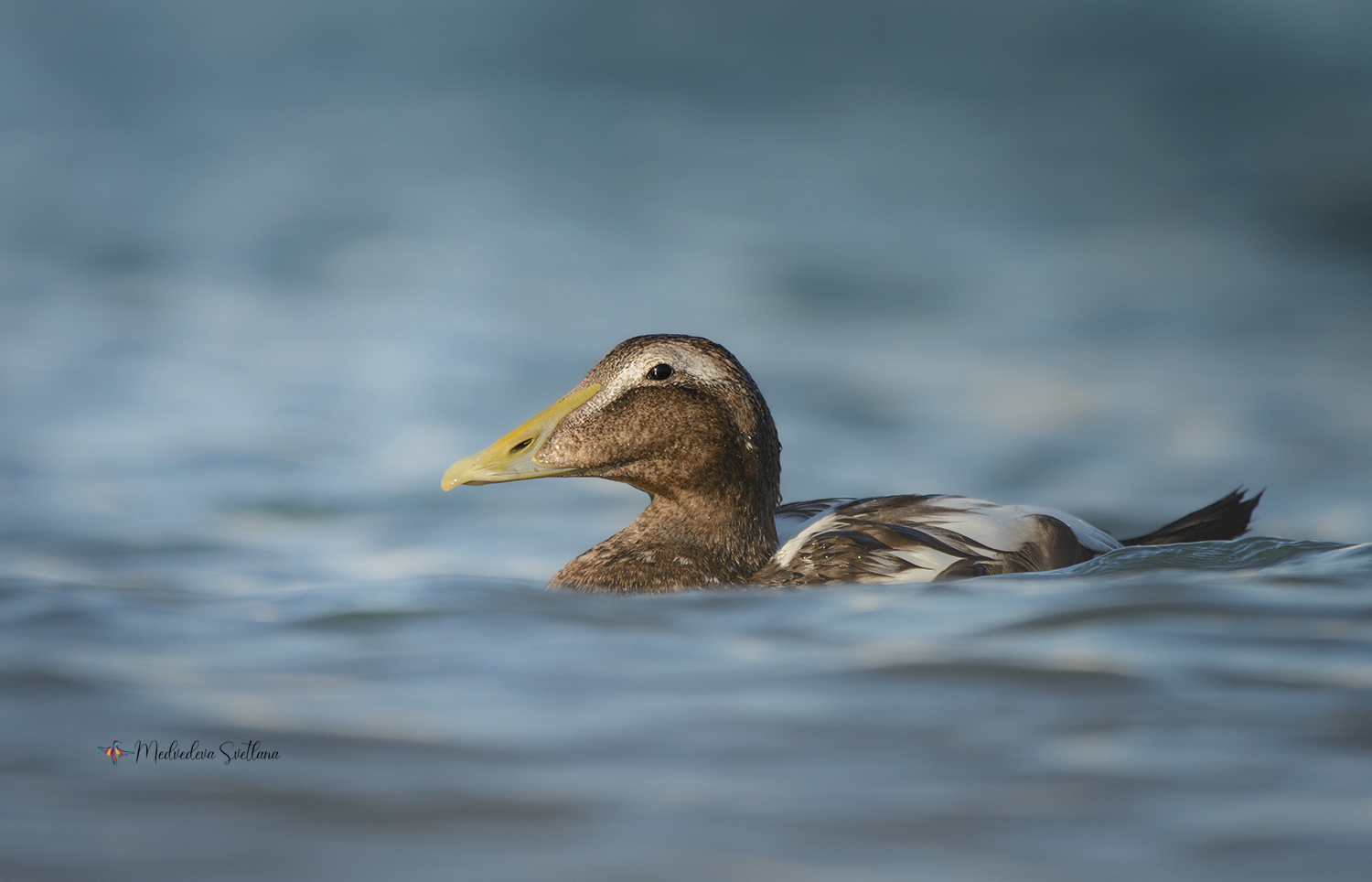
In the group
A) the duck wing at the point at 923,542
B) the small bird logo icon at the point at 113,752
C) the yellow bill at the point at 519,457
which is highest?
the yellow bill at the point at 519,457

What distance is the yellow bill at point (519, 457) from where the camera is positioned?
4848mm

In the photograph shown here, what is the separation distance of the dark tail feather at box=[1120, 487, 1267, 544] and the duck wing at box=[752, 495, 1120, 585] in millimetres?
304

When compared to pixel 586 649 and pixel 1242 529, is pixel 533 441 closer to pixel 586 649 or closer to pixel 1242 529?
pixel 586 649

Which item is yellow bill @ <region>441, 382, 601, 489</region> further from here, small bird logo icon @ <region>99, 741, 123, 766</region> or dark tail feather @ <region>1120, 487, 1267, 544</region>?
dark tail feather @ <region>1120, 487, 1267, 544</region>

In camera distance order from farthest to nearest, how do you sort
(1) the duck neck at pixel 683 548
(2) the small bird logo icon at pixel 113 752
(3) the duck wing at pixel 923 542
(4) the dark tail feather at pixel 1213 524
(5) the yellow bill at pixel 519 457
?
(4) the dark tail feather at pixel 1213 524
(5) the yellow bill at pixel 519 457
(1) the duck neck at pixel 683 548
(3) the duck wing at pixel 923 542
(2) the small bird logo icon at pixel 113 752

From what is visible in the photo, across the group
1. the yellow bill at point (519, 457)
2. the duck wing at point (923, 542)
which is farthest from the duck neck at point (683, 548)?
the yellow bill at point (519, 457)

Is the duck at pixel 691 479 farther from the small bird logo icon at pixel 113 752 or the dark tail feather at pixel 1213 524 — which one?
the small bird logo icon at pixel 113 752

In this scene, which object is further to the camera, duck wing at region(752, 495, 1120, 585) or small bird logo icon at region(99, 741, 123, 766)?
duck wing at region(752, 495, 1120, 585)

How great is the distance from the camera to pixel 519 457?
4.92 meters

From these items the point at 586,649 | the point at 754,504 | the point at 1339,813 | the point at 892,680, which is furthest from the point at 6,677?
the point at 1339,813

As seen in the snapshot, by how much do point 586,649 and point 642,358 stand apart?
5.36 ft

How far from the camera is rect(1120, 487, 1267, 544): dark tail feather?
5484mm

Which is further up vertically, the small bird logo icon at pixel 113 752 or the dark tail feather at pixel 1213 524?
the dark tail feather at pixel 1213 524

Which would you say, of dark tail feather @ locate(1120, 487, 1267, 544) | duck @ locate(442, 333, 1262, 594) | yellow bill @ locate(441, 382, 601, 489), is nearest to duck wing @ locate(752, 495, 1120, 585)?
duck @ locate(442, 333, 1262, 594)
